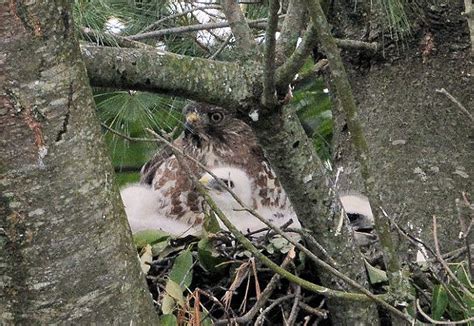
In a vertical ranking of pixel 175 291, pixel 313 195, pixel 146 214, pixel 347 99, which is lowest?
pixel 146 214

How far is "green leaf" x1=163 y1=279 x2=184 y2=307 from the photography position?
6.75 ft

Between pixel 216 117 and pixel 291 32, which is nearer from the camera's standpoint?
pixel 291 32

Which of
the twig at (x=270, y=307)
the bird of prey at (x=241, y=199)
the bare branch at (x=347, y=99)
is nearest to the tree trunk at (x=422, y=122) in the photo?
the bird of prey at (x=241, y=199)

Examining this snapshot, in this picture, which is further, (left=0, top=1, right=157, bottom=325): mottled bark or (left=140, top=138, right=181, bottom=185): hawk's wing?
(left=140, top=138, right=181, bottom=185): hawk's wing

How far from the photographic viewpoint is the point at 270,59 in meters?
1.67

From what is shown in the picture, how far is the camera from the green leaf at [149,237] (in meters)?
2.41

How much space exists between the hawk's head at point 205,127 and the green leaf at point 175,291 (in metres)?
1.23

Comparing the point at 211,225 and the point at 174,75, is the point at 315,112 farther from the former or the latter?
the point at 174,75

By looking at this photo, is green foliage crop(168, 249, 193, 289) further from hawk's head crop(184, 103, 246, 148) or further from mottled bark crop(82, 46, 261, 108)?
hawk's head crop(184, 103, 246, 148)

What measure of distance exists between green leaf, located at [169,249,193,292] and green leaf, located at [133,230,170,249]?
18 centimetres

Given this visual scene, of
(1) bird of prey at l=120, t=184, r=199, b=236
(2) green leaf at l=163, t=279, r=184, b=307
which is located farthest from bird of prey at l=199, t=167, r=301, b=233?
(2) green leaf at l=163, t=279, r=184, b=307

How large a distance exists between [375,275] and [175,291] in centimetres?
47

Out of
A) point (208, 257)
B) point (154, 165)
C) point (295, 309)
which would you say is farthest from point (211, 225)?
point (154, 165)

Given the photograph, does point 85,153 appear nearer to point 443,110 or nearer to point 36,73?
point 36,73
